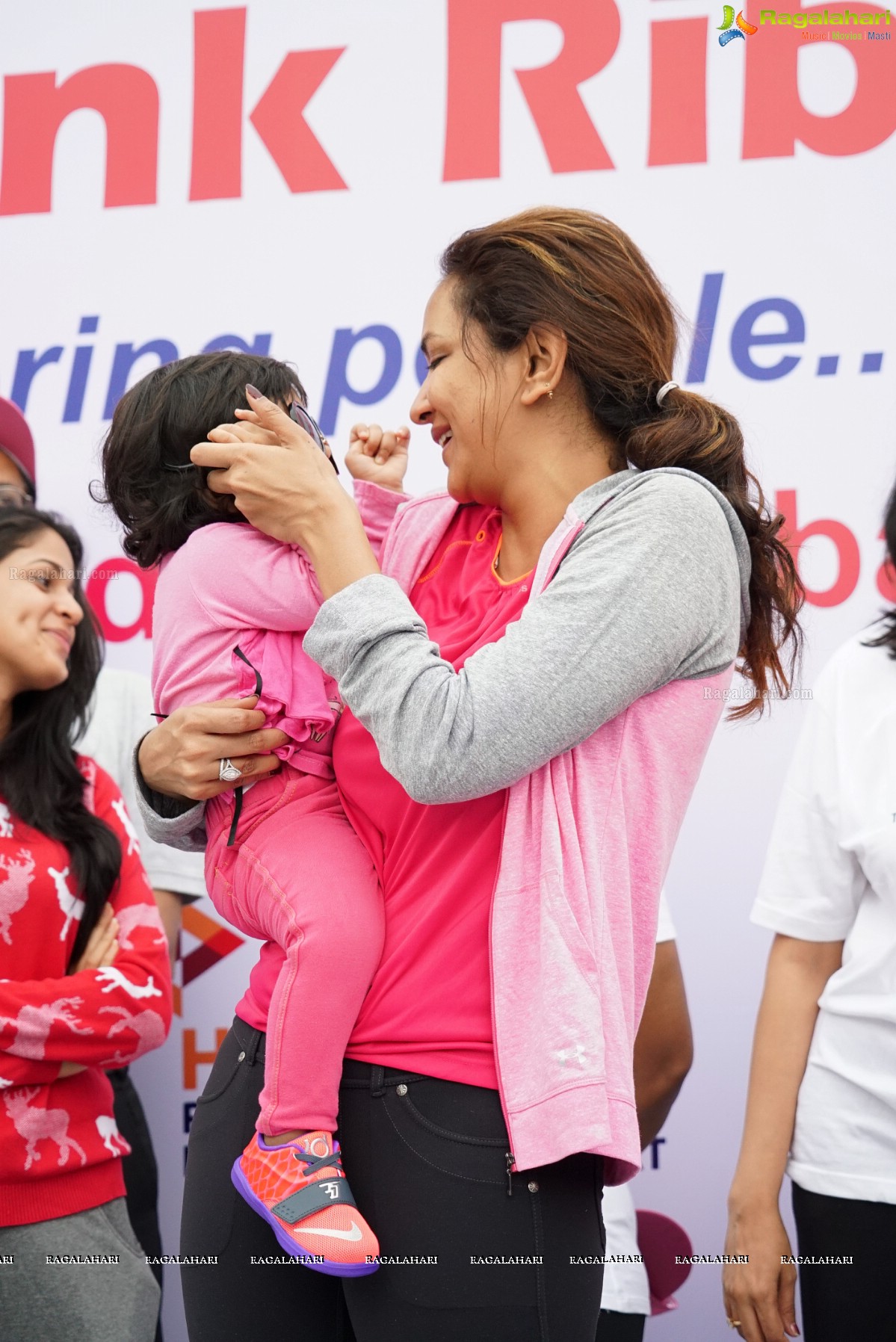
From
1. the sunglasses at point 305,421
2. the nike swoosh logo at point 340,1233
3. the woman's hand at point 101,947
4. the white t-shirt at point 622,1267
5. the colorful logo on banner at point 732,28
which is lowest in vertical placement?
the white t-shirt at point 622,1267

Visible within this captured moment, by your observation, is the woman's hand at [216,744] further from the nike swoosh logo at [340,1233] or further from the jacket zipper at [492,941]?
the nike swoosh logo at [340,1233]

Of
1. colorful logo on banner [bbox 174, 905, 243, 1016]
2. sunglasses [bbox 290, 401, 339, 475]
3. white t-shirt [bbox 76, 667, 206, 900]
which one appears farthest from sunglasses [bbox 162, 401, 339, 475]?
colorful logo on banner [bbox 174, 905, 243, 1016]

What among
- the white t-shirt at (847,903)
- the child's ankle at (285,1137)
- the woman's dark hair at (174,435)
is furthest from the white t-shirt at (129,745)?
the child's ankle at (285,1137)

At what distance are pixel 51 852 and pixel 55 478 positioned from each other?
42.4 inches

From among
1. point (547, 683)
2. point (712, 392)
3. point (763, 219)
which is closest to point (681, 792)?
point (547, 683)

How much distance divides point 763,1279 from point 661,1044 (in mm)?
439

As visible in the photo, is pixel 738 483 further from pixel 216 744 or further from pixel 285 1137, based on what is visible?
pixel 285 1137

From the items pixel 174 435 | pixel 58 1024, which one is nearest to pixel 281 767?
pixel 174 435

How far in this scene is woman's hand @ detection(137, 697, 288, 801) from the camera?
1.41m

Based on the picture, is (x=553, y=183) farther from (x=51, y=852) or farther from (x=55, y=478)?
(x=51, y=852)

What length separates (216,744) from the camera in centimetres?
142

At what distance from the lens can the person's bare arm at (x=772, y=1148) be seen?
1.84m

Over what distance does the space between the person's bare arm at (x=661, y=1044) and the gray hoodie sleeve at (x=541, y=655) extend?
1.12 m

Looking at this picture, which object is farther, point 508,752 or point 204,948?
point 204,948
